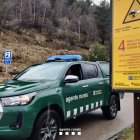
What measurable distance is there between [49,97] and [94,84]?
8.05 ft

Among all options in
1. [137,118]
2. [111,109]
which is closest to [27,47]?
[111,109]

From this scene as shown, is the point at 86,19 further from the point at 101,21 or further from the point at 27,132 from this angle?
the point at 27,132

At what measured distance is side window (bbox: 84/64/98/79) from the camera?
331 inches

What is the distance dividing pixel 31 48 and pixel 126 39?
38.7 metres

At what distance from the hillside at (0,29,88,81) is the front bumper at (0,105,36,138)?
20549mm

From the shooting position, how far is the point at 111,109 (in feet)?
31.4

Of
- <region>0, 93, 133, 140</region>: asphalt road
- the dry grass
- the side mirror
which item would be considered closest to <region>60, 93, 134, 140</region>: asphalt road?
<region>0, 93, 133, 140</region>: asphalt road

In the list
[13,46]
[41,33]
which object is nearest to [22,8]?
[41,33]

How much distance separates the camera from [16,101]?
18.6 ft

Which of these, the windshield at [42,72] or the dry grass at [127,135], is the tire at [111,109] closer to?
the dry grass at [127,135]

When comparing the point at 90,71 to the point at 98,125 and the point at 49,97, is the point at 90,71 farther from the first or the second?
the point at 49,97

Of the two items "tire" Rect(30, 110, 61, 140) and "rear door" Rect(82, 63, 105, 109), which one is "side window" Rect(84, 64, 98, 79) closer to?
"rear door" Rect(82, 63, 105, 109)

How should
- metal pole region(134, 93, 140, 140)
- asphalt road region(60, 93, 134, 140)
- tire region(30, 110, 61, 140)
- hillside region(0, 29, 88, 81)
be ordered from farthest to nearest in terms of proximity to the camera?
hillside region(0, 29, 88, 81) < asphalt road region(60, 93, 134, 140) < tire region(30, 110, 61, 140) < metal pole region(134, 93, 140, 140)

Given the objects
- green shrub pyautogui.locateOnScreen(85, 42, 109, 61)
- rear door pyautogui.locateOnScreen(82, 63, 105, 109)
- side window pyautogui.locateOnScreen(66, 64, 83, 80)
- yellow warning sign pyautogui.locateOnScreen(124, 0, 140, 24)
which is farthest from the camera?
green shrub pyautogui.locateOnScreen(85, 42, 109, 61)
